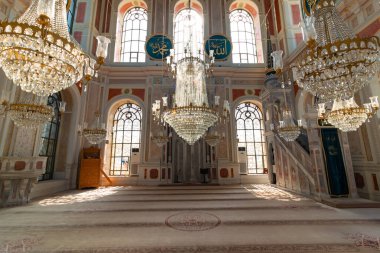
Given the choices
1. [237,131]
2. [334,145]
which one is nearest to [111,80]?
[237,131]

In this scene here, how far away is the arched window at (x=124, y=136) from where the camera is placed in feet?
27.1

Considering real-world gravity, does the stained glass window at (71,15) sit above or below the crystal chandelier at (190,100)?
above

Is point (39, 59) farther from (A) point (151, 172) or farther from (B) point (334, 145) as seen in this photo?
(A) point (151, 172)

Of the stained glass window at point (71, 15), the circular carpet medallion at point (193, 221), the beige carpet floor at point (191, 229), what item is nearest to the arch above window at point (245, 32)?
the stained glass window at point (71, 15)

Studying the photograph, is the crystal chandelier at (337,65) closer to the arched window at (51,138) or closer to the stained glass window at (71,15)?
the arched window at (51,138)

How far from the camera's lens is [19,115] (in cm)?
342

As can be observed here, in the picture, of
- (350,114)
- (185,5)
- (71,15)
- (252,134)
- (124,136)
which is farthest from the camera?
(185,5)

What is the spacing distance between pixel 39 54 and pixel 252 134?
8329 millimetres

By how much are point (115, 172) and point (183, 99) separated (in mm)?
6508

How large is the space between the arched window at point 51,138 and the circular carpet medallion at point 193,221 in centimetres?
552

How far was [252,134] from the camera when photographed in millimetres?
8820

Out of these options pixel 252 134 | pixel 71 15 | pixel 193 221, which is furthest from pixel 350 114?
pixel 71 15

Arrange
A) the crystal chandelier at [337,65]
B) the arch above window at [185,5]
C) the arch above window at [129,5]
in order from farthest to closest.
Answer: the arch above window at [185,5], the arch above window at [129,5], the crystal chandelier at [337,65]

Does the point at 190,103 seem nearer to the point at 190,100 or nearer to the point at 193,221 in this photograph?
the point at 190,100
